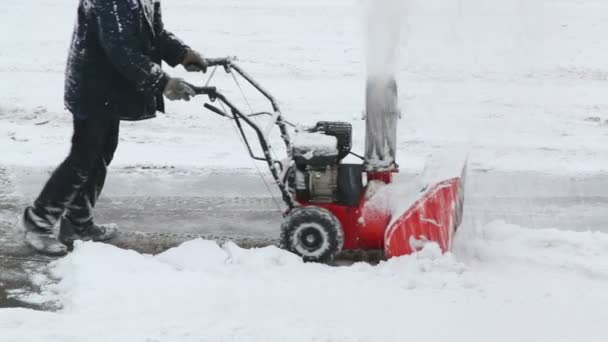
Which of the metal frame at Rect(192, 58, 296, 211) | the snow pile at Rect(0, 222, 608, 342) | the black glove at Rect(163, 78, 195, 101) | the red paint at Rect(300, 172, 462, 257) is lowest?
the snow pile at Rect(0, 222, 608, 342)

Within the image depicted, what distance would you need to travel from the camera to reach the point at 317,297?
4.00 meters

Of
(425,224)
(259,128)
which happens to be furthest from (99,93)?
(425,224)

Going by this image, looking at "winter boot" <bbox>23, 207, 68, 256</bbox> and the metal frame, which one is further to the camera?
"winter boot" <bbox>23, 207, 68, 256</bbox>

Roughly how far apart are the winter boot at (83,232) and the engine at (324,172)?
1310mm

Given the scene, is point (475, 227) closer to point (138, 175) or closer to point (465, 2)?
point (465, 2)

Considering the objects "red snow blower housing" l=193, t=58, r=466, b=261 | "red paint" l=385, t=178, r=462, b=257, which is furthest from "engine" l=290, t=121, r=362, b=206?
"red paint" l=385, t=178, r=462, b=257

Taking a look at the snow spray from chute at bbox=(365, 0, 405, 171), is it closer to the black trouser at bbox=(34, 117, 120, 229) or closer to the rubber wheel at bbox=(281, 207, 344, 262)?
the rubber wheel at bbox=(281, 207, 344, 262)

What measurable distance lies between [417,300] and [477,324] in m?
0.33

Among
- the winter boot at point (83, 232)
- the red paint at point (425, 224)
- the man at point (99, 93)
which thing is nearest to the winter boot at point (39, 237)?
the man at point (99, 93)

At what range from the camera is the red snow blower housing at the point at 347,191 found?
436cm

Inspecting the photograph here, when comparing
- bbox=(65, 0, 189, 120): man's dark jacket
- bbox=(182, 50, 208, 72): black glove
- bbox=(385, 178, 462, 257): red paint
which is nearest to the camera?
bbox=(385, 178, 462, 257): red paint

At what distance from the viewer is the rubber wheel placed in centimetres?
446

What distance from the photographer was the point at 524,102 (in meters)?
9.77

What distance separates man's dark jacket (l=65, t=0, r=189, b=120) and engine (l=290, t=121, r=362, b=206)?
2.72 feet
